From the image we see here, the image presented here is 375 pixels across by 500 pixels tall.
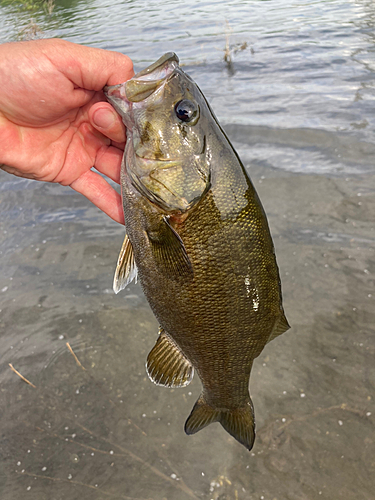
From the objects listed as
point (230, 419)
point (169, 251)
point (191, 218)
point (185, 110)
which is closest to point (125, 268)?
point (169, 251)

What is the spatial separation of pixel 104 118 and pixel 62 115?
55cm

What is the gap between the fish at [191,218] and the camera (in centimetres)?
187

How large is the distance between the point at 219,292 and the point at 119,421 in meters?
2.05

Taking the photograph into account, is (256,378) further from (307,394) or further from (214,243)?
(214,243)

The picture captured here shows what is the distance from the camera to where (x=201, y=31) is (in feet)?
43.4

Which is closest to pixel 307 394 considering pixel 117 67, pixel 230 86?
pixel 117 67

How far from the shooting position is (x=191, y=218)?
187cm

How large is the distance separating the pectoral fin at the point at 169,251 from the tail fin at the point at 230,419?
0.98 m

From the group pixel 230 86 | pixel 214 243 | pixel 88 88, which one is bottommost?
pixel 230 86

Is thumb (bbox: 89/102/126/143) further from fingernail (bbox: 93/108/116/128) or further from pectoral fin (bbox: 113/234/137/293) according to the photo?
pectoral fin (bbox: 113/234/137/293)

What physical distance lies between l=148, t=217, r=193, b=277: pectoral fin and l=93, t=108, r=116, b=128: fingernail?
0.76 metres

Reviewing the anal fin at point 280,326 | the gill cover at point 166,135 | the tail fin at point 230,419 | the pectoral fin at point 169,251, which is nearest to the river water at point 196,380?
the tail fin at point 230,419

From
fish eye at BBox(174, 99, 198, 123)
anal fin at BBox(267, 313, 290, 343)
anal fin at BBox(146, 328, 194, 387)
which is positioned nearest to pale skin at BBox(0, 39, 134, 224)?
fish eye at BBox(174, 99, 198, 123)

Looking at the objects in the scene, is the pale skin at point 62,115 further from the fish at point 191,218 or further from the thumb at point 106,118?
the fish at point 191,218
